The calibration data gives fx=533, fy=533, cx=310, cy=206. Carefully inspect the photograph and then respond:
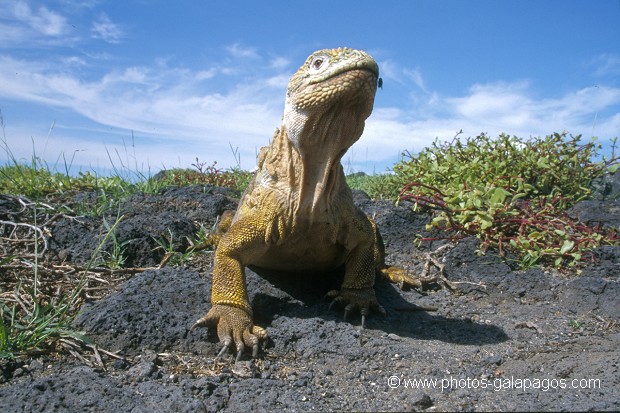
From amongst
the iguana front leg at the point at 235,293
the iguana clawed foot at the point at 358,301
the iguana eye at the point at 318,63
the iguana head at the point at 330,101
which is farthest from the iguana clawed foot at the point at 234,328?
the iguana eye at the point at 318,63

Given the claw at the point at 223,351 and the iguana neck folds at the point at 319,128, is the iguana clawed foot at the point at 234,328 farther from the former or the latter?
the iguana neck folds at the point at 319,128

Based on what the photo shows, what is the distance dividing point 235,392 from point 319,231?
4.59 ft

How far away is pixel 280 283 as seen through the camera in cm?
424

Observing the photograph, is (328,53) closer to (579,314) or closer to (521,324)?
(521,324)

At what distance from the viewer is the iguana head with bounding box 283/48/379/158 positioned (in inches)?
122

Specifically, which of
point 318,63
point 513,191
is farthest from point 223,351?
point 513,191

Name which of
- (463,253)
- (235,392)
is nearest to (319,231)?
(235,392)

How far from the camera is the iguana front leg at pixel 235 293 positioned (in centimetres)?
329

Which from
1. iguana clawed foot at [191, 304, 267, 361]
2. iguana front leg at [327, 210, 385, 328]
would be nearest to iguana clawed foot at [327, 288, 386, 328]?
iguana front leg at [327, 210, 385, 328]

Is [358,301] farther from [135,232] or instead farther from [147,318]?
[135,232]

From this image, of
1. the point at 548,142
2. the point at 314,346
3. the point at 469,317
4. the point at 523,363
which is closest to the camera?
the point at 523,363

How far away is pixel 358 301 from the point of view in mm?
3885

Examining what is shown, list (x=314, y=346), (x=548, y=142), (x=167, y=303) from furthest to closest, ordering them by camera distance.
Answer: (x=548, y=142)
(x=167, y=303)
(x=314, y=346)

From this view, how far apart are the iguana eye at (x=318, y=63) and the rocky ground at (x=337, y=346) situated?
1.64m
